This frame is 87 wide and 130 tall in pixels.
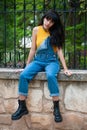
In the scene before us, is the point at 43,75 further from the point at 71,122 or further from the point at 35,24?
the point at 35,24

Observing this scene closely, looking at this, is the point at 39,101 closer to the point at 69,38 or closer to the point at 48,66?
the point at 48,66

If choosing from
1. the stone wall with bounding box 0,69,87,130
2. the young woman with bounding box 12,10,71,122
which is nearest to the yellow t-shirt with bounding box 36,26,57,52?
the young woman with bounding box 12,10,71,122

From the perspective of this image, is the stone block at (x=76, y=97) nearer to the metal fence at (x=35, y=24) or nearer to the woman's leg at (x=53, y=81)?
the woman's leg at (x=53, y=81)

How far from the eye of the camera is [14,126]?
546 cm

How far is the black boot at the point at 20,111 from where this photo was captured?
519cm

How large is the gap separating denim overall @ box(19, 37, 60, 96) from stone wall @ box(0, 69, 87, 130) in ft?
0.31

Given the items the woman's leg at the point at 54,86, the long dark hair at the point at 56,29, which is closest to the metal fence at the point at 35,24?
the long dark hair at the point at 56,29

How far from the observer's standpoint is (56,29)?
526 centimetres

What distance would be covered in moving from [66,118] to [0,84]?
99 cm

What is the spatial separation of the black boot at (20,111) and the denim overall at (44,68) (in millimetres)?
131

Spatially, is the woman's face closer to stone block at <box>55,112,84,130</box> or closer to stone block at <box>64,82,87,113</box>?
stone block at <box>64,82,87,113</box>

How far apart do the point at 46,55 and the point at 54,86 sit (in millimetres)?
438

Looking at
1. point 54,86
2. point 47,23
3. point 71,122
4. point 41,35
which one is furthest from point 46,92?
point 47,23

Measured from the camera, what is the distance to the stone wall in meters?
5.23
